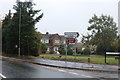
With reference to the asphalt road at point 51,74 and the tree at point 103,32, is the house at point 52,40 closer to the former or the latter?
the tree at point 103,32

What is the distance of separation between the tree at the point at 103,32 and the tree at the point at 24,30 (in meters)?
19.4

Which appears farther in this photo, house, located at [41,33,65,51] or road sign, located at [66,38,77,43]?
house, located at [41,33,65,51]

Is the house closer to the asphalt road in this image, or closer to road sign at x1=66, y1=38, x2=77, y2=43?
road sign at x1=66, y1=38, x2=77, y2=43

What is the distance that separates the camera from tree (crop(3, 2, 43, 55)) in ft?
124

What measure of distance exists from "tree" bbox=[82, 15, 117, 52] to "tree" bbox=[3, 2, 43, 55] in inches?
764

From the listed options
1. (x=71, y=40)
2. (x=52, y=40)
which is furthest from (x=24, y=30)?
(x=52, y=40)

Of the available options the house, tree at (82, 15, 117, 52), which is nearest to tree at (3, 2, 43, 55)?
tree at (82, 15, 117, 52)

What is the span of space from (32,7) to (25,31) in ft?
17.9

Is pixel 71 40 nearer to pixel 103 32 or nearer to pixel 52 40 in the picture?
pixel 103 32

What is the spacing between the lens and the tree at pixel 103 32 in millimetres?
51344

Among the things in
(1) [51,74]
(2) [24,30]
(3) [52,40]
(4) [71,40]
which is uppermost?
(2) [24,30]

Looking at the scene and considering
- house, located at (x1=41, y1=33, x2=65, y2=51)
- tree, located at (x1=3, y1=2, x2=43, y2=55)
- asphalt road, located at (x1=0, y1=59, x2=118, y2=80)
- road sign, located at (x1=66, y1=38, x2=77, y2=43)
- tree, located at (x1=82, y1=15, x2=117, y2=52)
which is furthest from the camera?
house, located at (x1=41, y1=33, x2=65, y2=51)

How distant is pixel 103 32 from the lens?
173 feet

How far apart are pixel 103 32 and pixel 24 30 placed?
23644 mm
